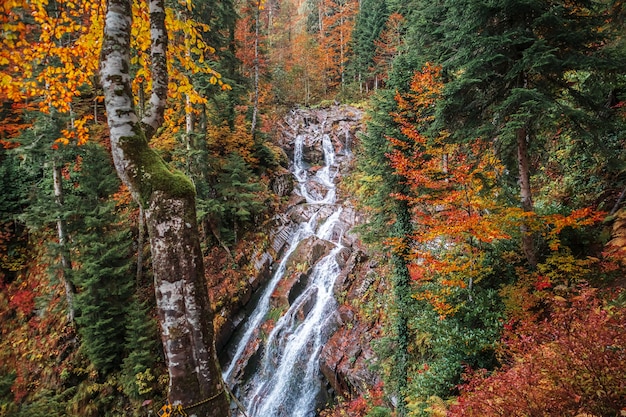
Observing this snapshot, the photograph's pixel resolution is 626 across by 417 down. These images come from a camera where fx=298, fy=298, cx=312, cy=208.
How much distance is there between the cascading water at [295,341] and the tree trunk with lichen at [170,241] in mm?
8440

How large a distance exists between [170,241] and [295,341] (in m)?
10.3

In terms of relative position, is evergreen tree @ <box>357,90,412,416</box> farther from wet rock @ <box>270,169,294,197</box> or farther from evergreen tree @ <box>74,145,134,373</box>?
evergreen tree @ <box>74,145,134,373</box>

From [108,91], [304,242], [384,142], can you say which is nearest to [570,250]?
[384,142]

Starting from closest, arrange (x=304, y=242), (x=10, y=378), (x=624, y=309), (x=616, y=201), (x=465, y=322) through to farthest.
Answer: (x=624, y=309) → (x=10, y=378) → (x=616, y=201) → (x=465, y=322) → (x=304, y=242)

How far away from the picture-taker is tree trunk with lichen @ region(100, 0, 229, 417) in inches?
99.7

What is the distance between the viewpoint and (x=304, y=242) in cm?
1503

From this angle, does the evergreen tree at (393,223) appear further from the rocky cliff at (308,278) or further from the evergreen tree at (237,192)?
the evergreen tree at (237,192)

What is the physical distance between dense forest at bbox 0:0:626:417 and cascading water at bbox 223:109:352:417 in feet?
3.74

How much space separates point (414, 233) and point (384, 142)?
3141mm

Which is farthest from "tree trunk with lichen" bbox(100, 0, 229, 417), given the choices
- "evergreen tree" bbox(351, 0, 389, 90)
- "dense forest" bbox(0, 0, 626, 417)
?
"evergreen tree" bbox(351, 0, 389, 90)

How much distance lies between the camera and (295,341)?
1164 cm

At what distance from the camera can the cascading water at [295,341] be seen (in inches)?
416

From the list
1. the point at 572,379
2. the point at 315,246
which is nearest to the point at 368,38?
the point at 315,246

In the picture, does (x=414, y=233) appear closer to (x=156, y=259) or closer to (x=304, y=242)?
(x=304, y=242)
